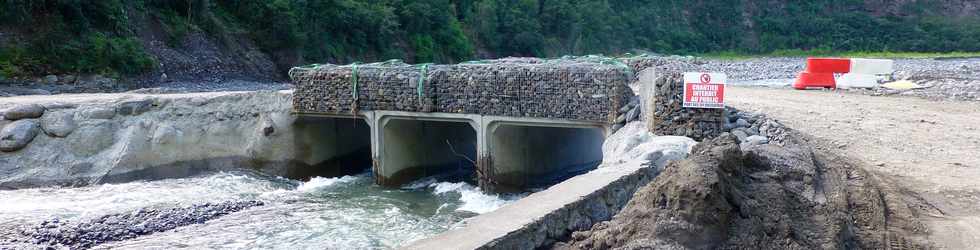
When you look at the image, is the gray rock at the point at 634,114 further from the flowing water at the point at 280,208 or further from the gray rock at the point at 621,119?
the flowing water at the point at 280,208

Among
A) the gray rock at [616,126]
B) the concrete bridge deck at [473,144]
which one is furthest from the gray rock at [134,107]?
the gray rock at [616,126]

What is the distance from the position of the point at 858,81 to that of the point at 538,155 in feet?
23.9

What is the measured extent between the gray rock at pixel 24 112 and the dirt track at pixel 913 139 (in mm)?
12224

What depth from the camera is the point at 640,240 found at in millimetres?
5004

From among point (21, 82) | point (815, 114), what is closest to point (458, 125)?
point (815, 114)

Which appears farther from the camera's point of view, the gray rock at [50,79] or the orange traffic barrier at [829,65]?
the gray rock at [50,79]

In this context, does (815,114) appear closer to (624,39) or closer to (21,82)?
(21,82)

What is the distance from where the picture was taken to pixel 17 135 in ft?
41.4

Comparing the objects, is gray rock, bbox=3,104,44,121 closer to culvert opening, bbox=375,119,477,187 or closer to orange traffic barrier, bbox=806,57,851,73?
culvert opening, bbox=375,119,477,187

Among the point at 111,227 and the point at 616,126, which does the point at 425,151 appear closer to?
the point at 616,126

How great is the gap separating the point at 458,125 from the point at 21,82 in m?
11.0

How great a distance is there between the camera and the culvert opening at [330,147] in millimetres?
15547

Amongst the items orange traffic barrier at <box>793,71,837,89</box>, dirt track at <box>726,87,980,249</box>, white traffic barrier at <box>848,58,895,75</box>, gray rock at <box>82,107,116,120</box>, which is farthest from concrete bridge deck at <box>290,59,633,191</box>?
white traffic barrier at <box>848,58,895,75</box>

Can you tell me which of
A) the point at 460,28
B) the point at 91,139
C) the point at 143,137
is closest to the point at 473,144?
the point at 143,137
